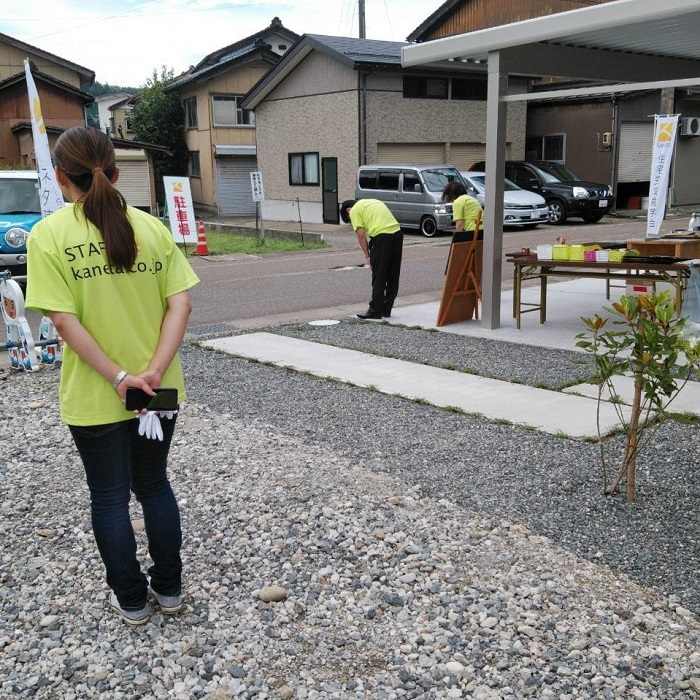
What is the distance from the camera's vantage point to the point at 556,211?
22.5 meters

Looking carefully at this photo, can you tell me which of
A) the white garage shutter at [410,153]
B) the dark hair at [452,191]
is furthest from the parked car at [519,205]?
the dark hair at [452,191]

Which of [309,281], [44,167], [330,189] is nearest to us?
[44,167]

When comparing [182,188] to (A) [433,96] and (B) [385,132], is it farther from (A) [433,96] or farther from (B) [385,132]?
(A) [433,96]

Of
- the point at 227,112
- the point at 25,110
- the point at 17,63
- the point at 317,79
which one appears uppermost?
the point at 17,63

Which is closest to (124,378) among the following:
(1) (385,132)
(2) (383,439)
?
(2) (383,439)

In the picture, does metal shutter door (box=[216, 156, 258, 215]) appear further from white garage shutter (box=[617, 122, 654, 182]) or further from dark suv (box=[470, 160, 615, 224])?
white garage shutter (box=[617, 122, 654, 182])

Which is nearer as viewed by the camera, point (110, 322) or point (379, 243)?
point (110, 322)

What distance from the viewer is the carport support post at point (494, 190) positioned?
8.13m

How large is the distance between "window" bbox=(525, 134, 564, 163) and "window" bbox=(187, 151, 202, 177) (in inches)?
540

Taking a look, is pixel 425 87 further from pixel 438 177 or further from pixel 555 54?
pixel 555 54

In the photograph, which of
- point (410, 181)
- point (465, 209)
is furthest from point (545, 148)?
point (465, 209)

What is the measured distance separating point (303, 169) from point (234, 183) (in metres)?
6.66

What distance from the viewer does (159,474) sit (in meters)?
3.03

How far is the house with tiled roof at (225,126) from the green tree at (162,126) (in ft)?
3.14
